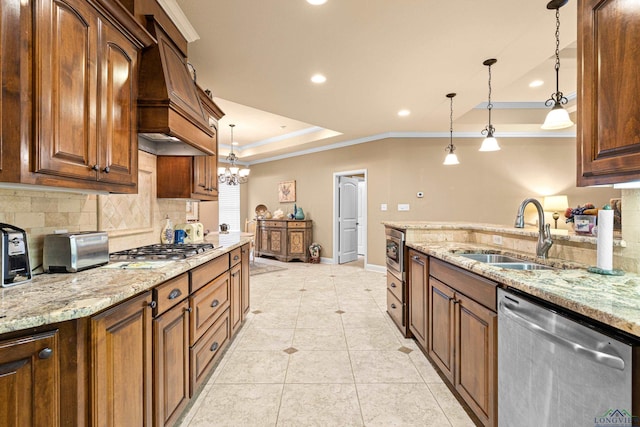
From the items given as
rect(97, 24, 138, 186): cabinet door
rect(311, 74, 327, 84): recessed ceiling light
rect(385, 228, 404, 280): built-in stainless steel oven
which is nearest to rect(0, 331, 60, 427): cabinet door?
rect(97, 24, 138, 186): cabinet door

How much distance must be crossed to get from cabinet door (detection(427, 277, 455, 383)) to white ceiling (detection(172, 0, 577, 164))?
6.64 feet

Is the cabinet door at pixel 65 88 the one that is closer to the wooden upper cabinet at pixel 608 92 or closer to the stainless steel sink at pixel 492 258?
the wooden upper cabinet at pixel 608 92

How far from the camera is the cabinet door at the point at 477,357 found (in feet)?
4.65

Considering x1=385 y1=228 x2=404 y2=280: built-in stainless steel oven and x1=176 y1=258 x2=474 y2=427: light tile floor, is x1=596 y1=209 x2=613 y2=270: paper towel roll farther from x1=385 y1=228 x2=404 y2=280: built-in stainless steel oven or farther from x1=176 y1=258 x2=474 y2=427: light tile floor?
x1=385 y1=228 x2=404 y2=280: built-in stainless steel oven

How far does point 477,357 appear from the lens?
1554 mm

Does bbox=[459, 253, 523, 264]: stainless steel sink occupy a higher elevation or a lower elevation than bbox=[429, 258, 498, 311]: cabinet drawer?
higher

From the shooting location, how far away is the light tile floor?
1707 mm

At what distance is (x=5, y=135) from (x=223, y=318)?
5.76ft

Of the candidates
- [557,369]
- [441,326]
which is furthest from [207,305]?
[557,369]

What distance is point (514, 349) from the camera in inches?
49.5

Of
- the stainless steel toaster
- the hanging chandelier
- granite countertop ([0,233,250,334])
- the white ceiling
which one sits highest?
the white ceiling

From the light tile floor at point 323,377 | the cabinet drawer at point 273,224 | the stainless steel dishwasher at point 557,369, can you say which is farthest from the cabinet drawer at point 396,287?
the cabinet drawer at point 273,224

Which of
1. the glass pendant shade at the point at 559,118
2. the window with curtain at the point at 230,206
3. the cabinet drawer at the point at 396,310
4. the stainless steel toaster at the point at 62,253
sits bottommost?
the cabinet drawer at the point at 396,310

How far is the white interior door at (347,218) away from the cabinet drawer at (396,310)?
3278 mm
